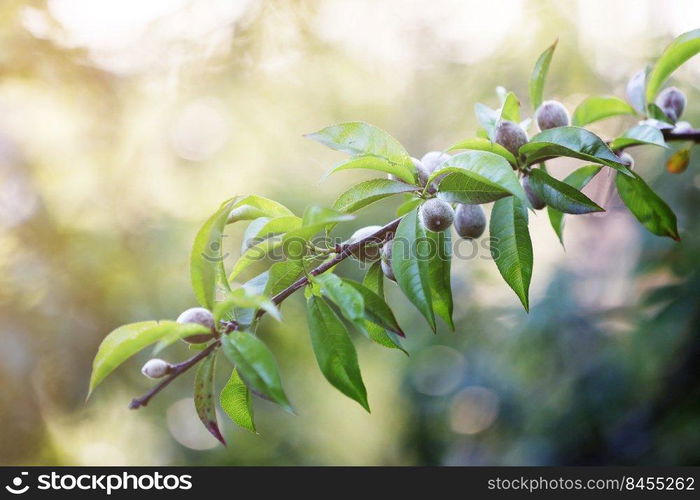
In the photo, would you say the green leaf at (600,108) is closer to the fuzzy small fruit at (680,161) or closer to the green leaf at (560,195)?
the fuzzy small fruit at (680,161)

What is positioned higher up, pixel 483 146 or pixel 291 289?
pixel 483 146

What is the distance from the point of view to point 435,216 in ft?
1.95

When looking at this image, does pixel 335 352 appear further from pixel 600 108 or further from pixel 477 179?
pixel 600 108

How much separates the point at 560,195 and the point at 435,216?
14cm

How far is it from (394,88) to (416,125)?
295mm

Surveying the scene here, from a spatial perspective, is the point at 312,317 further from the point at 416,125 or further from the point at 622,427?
the point at 416,125

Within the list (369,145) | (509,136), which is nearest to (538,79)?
(509,136)

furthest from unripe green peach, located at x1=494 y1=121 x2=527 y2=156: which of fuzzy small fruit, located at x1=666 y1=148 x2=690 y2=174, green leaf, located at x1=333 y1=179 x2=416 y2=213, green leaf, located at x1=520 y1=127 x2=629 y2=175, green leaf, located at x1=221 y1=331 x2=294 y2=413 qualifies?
fuzzy small fruit, located at x1=666 y1=148 x2=690 y2=174

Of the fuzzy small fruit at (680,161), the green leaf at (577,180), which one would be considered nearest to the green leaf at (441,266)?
the green leaf at (577,180)

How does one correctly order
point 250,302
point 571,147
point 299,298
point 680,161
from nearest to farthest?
1. point 250,302
2. point 571,147
3. point 680,161
4. point 299,298

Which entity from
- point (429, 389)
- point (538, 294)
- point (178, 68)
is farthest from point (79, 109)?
point (538, 294)

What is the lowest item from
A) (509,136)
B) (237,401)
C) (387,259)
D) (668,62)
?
(237,401)

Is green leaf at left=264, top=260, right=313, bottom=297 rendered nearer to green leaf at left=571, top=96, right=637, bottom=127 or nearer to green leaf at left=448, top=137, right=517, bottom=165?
green leaf at left=448, top=137, right=517, bottom=165

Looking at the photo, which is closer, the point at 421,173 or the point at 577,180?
the point at 421,173
